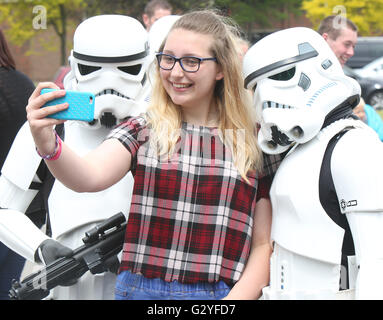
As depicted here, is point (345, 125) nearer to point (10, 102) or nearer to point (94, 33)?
point (94, 33)

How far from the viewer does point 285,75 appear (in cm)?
219

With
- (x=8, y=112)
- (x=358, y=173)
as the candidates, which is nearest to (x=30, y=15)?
(x=8, y=112)

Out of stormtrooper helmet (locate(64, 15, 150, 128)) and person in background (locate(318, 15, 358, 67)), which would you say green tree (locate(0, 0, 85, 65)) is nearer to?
person in background (locate(318, 15, 358, 67))

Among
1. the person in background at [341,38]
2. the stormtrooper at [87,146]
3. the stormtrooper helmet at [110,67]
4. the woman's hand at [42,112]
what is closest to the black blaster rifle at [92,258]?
the stormtrooper at [87,146]

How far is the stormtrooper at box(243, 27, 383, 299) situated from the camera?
197 centimetres

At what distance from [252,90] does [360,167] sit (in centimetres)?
59

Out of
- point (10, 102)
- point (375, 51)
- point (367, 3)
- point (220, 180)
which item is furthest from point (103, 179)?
point (375, 51)

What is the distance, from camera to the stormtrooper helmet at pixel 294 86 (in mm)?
2117

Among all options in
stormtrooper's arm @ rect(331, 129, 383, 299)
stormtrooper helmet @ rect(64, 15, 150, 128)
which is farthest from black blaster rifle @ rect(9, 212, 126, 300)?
stormtrooper's arm @ rect(331, 129, 383, 299)

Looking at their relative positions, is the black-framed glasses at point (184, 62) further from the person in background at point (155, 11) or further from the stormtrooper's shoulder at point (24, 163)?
the person in background at point (155, 11)

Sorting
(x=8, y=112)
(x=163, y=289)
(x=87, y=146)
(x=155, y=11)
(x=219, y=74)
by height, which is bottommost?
(x=163, y=289)

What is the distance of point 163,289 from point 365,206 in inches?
30.4

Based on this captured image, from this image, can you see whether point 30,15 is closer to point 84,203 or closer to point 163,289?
point 84,203

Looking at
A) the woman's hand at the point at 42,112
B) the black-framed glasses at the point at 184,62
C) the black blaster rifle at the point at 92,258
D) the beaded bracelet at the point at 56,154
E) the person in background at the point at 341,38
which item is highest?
the person in background at the point at 341,38
